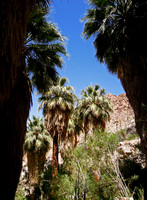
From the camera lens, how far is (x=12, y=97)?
340 cm

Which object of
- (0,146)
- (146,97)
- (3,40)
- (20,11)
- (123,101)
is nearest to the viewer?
(3,40)

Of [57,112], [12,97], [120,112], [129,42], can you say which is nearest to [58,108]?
[57,112]

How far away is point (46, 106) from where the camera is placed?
13227mm

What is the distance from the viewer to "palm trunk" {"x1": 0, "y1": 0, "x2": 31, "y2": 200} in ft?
8.31

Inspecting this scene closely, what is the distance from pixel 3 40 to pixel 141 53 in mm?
6335

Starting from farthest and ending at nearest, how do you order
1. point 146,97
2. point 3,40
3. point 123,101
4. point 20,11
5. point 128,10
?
point 123,101 < point 128,10 < point 146,97 < point 20,11 < point 3,40

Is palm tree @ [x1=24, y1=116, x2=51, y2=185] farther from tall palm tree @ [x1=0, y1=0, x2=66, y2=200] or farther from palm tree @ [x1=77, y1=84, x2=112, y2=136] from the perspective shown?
tall palm tree @ [x1=0, y1=0, x2=66, y2=200]

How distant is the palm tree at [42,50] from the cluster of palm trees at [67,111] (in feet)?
11.9

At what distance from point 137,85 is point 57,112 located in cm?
687

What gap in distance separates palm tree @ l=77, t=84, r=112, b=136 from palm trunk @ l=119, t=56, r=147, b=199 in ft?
26.0

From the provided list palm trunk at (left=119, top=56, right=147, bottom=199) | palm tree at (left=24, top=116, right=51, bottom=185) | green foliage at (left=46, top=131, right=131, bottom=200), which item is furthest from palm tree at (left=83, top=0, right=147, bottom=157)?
palm tree at (left=24, top=116, right=51, bottom=185)

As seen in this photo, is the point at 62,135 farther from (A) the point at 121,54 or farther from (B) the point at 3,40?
(B) the point at 3,40

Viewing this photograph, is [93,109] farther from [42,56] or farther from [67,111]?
[42,56]

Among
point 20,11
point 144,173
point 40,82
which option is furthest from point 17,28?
point 144,173
